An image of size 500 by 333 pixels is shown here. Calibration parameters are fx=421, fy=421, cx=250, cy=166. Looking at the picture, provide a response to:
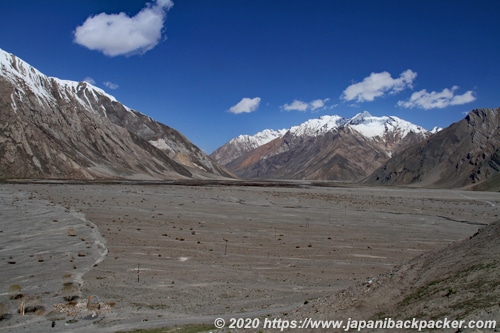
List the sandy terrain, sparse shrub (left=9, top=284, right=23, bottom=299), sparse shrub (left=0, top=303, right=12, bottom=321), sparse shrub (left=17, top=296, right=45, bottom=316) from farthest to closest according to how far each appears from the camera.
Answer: sparse shrub (left=9, top=284, right=23, bottom=299) → the sandy terrain → sparse shrub (left=17, top=296, right=45, bottom=316) → sparse shrub (left=0, top=303, right=12, bottom=321)

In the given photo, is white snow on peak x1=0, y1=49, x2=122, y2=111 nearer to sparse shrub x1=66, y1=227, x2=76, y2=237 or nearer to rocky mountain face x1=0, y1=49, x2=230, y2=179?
rocky mountain face x1=0, y1=49, x2=230, y2=179

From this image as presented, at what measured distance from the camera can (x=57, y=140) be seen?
133750mm

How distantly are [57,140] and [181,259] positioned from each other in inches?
4921

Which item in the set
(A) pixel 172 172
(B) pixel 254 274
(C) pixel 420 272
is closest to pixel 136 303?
(B) pixel 254 274

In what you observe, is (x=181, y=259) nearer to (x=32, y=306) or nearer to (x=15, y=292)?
(x=15, y=292)

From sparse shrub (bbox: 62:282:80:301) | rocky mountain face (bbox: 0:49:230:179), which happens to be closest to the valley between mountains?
sparse shrub (bbox: 62:282:80:301)

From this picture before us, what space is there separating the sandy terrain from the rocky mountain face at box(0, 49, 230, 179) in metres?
81.7

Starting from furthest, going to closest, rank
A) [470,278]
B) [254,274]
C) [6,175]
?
[6,175] < [254,274] < [470,278]

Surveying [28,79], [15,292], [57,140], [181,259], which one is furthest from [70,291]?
[28,79]

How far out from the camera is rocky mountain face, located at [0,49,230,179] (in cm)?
11725

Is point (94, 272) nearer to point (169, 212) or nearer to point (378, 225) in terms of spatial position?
point (169, 212)

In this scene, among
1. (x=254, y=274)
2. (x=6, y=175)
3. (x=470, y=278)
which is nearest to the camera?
(x=470, y=278)

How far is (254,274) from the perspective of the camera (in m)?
21.1

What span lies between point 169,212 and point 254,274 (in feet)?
78.0
